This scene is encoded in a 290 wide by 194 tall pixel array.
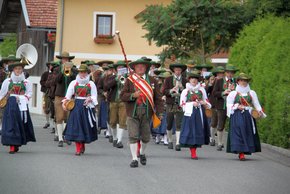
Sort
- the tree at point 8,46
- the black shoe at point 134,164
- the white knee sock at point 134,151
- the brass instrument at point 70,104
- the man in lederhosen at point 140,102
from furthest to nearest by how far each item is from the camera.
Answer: the tree at point 8,46
the brass instrument at point 70,104
the man in lederhosen at point 140,102
the white knee sock at point 134,151
the black shoe at point 134,164

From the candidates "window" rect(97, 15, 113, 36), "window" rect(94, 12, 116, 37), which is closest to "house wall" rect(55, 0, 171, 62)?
"window" rect(94, 12, 116, 37)

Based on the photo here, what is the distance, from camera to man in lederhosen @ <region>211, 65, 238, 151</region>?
59.7ft

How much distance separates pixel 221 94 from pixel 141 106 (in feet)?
13.8

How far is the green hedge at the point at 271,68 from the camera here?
1775cm

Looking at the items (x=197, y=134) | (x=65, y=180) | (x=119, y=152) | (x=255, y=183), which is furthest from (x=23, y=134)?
(x=255, y=183)

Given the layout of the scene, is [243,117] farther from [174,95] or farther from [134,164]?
[134,164]

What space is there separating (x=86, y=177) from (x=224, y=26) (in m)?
13.2

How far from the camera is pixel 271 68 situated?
1908 cm

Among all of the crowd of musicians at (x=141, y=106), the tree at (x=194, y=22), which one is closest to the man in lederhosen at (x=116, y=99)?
the crowd of musicians at (x=141, y=106)

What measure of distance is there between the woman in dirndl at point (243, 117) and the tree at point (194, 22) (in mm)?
8760

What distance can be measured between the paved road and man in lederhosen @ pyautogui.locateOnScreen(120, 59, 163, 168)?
1.72 feet

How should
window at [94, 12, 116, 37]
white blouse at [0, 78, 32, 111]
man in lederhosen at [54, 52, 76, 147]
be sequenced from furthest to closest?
window at [94, 12, 116, 37], man in lederhosen at [54, 52, 76, 147], white blouse at [0, 78, 32, 111]

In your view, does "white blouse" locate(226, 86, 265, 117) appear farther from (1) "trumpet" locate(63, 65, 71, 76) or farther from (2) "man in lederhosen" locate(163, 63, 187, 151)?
(1) "trumpet" locate(63, 65, 71, 76)

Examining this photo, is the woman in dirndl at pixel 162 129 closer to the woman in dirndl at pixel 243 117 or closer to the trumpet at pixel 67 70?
the trumpet at pixel 67 70
